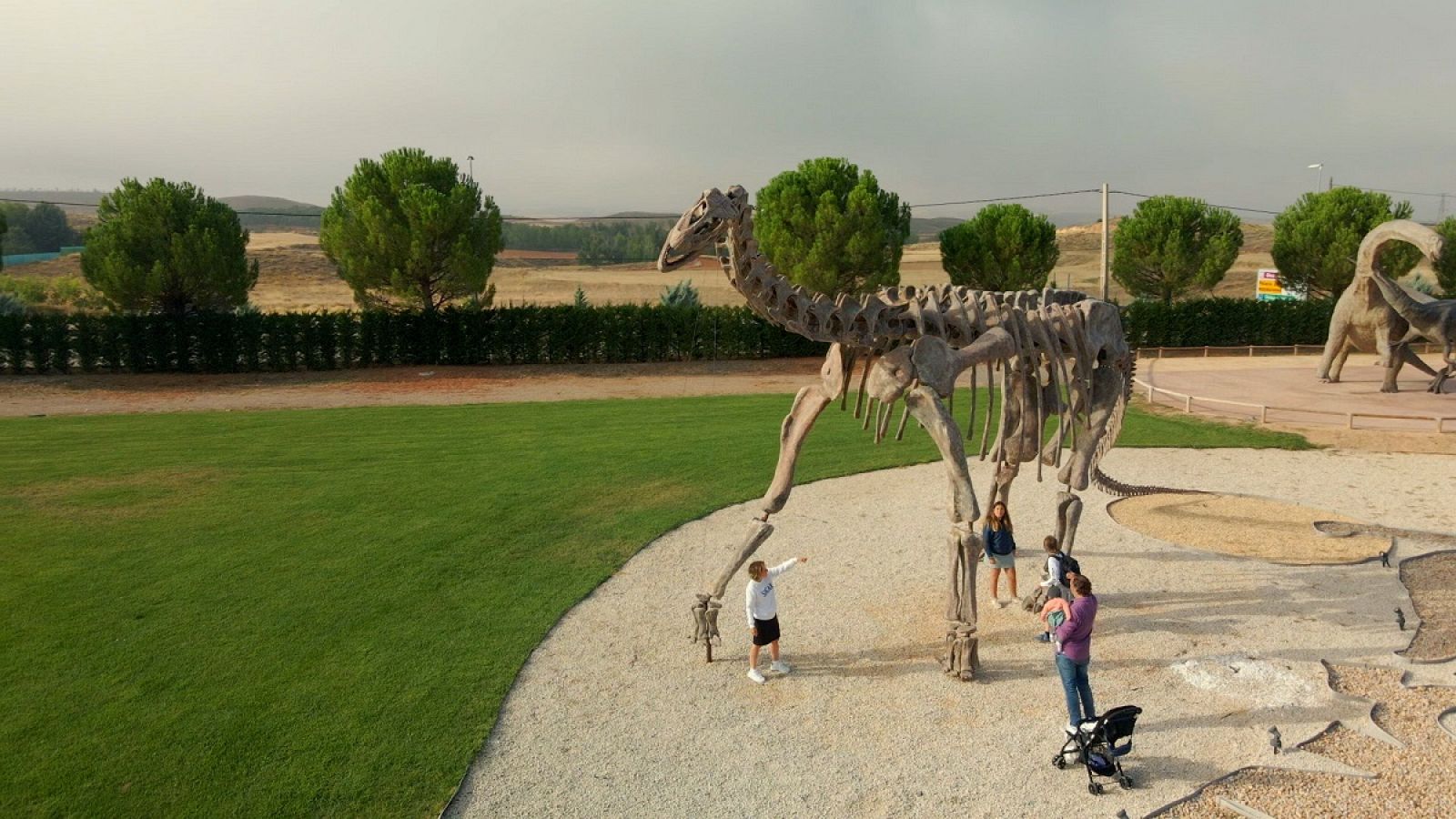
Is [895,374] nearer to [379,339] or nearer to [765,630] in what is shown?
[765,630]

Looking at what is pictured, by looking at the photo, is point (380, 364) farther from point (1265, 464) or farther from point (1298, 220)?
point (1298, 220)

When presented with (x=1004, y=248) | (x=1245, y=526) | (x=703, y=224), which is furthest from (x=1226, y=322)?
(x=703, y=224)

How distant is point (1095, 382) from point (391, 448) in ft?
52.7

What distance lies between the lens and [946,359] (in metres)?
9.98

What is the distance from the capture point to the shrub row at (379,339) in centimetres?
3403

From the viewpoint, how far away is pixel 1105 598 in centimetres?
1213

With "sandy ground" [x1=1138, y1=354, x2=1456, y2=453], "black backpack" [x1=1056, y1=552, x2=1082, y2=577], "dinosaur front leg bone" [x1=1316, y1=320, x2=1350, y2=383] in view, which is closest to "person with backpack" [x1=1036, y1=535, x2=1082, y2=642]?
"black backpack" [x1=1056, y1=552, x2=1082, y2=577]

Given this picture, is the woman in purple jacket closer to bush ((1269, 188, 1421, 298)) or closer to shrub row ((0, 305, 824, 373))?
shrub row ((0, 305, 824, 373))

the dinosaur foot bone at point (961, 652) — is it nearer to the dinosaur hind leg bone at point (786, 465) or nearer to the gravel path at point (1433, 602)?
the dinosaur hind leg bone at point (786, 465)

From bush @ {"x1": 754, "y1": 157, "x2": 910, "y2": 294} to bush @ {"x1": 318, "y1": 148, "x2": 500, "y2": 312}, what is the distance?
12.3 meters

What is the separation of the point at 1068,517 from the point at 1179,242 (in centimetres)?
3589

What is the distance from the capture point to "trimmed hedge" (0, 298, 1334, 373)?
3416 cm

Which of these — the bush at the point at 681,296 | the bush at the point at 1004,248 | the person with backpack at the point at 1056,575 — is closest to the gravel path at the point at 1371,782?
the person with backpack at the point at 1056,575

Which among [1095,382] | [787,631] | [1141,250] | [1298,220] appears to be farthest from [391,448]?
[1298,220]
